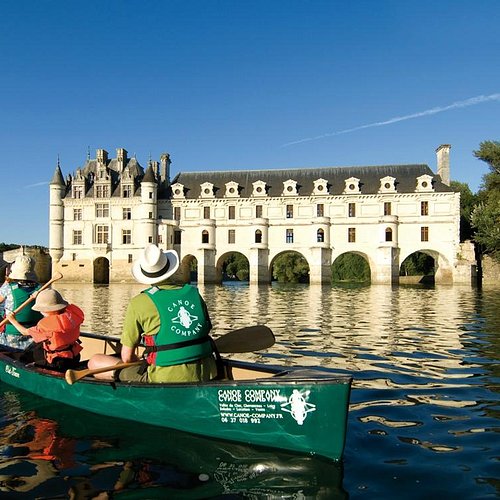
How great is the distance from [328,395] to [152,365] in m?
2.05

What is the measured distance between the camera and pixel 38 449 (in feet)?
17.2

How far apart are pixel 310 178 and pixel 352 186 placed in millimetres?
4430

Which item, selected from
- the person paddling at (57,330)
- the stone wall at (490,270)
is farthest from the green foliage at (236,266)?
the person paddling at (57,330)

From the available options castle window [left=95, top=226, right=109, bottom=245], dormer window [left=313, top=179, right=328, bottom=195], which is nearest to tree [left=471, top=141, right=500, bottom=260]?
dormer window [left=313, top=179, right=328, bottom=195]

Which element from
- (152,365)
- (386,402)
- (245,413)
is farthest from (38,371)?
(386,402)

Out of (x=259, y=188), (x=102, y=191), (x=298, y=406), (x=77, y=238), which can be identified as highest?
(x=102, y=191)

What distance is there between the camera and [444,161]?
46.7 metres

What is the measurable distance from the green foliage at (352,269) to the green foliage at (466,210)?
40.0ft

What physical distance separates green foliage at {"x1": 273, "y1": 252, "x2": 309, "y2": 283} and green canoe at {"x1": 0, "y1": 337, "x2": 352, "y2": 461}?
53.0m

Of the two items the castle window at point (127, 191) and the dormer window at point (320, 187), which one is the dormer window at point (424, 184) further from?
the castle window at point (127, 191)

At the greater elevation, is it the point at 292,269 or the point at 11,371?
the point at 292,269

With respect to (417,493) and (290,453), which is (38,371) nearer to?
(290,453)

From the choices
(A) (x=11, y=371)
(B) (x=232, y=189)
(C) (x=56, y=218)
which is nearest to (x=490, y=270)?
(B) (x=232, y=189)

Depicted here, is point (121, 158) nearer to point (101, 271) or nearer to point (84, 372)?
Answer: point (101, 271)
